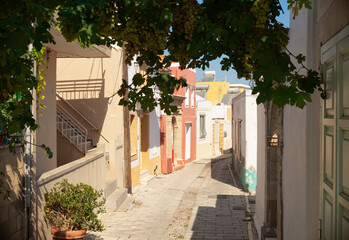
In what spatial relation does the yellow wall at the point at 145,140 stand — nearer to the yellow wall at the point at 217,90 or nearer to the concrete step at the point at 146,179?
the concrete step at the point at 146,179

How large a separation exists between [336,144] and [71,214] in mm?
5836

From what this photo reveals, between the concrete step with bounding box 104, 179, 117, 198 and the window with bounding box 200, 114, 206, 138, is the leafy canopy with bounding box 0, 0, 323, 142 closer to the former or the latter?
the concrete step with bounding box 104, 179, 117, 198

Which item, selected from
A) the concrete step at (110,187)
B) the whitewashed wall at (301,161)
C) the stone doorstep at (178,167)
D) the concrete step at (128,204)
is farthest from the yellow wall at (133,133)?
the whitewashed wall at (301,161)

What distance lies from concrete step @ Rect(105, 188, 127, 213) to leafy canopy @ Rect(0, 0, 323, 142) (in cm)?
961

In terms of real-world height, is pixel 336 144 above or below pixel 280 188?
above

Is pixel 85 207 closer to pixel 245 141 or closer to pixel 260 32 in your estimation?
pixel 260 32

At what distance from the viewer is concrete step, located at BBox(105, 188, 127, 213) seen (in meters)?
12.6

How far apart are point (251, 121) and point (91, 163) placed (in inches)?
347

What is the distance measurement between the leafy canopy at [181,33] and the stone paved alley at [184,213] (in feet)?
24.8

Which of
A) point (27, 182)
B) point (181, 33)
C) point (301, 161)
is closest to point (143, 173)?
point (27, 182)

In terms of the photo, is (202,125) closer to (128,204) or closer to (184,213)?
(128,204)

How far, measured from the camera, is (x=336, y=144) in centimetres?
324

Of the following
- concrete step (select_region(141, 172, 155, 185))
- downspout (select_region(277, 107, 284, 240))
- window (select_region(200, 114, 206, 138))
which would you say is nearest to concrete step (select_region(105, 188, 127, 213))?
concrete step (select_region(141, 172, 155, 185))

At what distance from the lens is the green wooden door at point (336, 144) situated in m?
3.03
